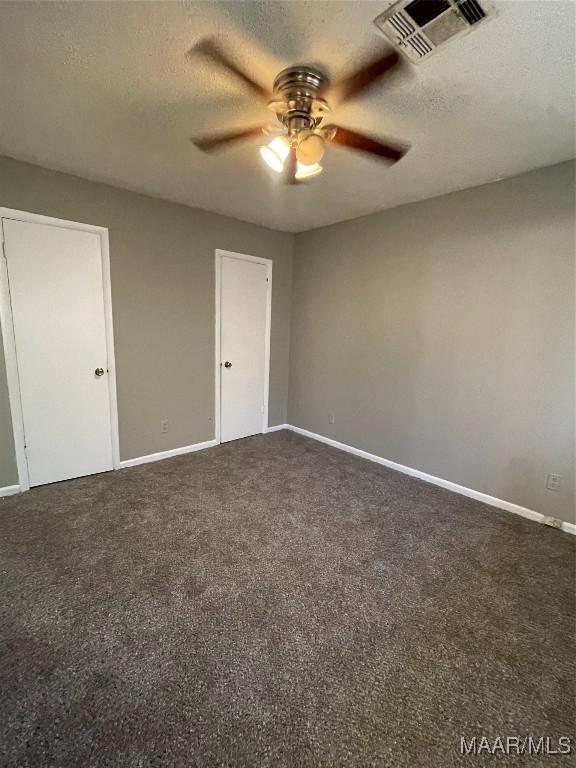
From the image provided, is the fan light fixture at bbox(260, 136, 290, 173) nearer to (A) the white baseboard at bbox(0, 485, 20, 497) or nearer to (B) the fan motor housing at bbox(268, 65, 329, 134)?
(B) the fan motor housing at bbox(268, 65, 329, 134)

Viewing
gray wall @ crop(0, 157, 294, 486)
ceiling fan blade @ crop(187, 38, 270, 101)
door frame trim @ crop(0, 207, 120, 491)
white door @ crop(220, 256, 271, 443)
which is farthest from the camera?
white door @ crop(220, 256, 271, 443)

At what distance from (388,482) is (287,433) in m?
1.60

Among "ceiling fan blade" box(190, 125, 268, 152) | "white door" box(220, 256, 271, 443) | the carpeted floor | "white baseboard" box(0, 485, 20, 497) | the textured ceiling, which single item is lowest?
the carpeted floor

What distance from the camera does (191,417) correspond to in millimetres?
3646

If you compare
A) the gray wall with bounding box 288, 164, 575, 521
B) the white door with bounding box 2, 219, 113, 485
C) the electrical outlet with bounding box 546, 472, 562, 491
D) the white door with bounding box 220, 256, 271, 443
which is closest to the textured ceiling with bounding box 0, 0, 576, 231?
the gray wall with bounding box 288, 164, 575, 521

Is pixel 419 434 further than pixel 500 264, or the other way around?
pixel 419 434

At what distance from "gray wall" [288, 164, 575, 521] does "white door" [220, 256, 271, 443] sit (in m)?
0.69

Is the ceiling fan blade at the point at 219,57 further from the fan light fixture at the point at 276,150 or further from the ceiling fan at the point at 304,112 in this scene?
the fan light fixture at the point at 276,150

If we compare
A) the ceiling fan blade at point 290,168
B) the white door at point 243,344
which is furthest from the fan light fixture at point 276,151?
the white door at point 243,344

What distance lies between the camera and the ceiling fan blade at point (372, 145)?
183 centimetres

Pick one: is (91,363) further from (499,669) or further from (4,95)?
(499,669)

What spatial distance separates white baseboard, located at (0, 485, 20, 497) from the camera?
2.66 m

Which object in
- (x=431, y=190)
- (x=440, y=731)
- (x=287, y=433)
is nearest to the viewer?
(x=440, y=731)

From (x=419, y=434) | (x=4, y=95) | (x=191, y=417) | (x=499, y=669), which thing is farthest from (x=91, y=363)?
(x=499, y=669)
